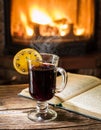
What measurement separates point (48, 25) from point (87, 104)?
167 cm

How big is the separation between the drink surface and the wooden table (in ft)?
0.23

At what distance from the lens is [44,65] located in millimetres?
963

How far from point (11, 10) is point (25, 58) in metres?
1.53

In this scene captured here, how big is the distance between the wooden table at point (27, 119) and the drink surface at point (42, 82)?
0.07m

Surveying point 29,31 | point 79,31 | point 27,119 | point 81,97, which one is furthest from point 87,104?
point 79,31

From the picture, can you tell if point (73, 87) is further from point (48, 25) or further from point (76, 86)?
point (48, 25)

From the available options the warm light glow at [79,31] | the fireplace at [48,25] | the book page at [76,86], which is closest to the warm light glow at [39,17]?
the fireplace at [48,25]

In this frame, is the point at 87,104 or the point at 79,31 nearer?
the point at 87,104

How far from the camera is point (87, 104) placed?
3.15 ft

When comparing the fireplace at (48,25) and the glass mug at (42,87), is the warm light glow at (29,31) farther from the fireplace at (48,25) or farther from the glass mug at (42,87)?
the glass mug at (42,87)

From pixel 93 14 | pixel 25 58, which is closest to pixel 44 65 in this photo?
pixel 25 58

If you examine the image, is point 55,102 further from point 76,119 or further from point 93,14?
point 93,14

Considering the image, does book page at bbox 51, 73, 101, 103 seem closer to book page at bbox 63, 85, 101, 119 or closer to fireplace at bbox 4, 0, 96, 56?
book page at bbox 63, 85, 101, 119

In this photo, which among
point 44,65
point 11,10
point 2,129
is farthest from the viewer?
point 11,10
